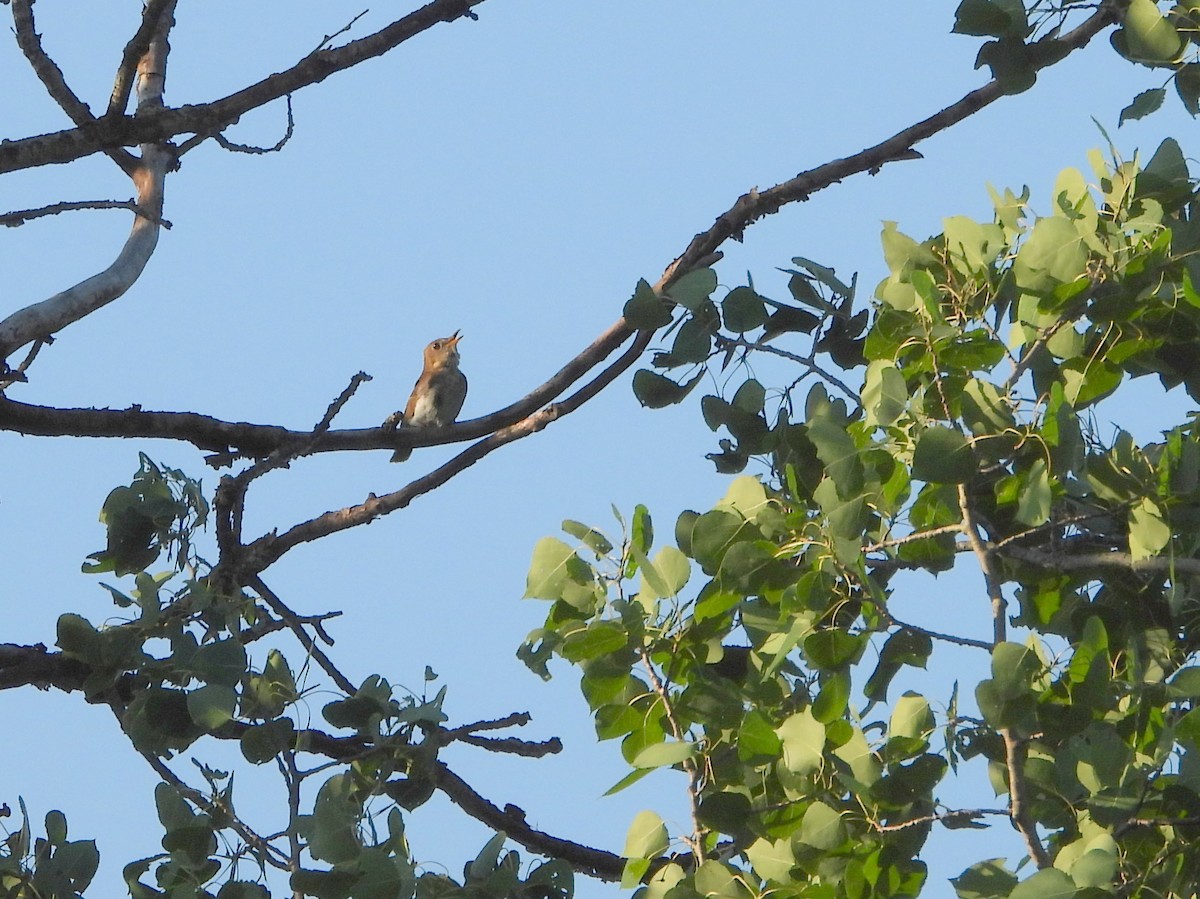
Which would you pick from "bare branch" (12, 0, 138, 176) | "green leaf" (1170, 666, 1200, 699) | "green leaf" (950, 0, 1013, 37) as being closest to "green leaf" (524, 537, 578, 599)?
"green leaf" (1170, 666, 1200, 699)

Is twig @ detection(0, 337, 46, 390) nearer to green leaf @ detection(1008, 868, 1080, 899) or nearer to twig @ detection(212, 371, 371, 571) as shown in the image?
twig @ detection(212, 371, 371, 571)

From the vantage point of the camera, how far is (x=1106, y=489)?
2.59 metres

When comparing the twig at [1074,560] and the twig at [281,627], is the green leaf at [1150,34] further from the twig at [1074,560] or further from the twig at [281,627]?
the twig at [281,627]

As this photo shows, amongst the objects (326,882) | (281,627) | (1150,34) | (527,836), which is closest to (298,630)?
(281,627)

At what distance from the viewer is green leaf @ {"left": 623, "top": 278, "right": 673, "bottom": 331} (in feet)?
10.4

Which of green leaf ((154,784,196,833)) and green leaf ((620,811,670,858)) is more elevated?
green leaf ((154,784,196,833))

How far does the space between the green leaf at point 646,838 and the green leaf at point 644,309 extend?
992 millimetres

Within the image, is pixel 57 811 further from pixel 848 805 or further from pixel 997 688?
pixel 997 688

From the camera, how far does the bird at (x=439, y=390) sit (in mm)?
9617

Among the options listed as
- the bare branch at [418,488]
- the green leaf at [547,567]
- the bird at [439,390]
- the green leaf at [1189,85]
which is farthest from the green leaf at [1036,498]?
the bird at [439,390]

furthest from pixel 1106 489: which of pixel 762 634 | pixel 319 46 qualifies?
pixel 319 46

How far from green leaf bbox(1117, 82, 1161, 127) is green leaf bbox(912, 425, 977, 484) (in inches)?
46.4

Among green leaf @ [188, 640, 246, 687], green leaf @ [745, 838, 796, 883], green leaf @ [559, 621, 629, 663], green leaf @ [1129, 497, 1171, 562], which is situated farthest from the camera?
green leaf @ [188, 640, 246, 687]

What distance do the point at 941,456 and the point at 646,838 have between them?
899mm
